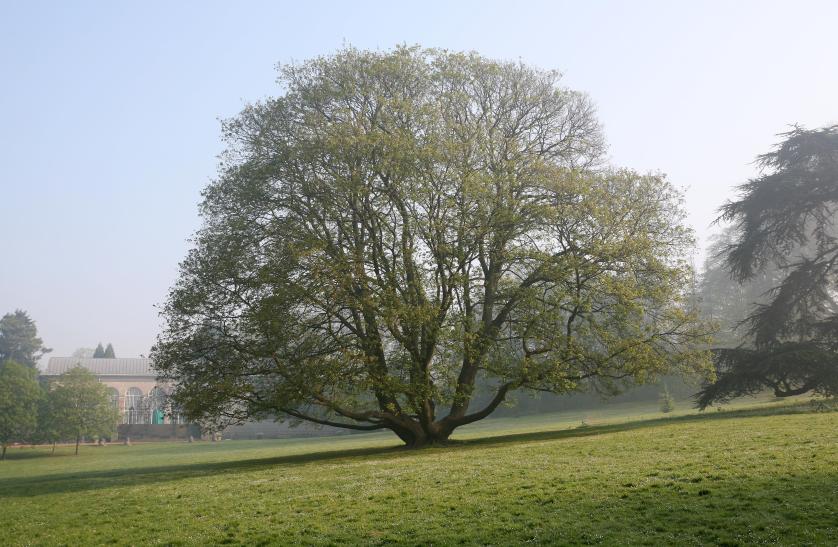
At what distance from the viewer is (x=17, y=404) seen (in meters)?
66.5

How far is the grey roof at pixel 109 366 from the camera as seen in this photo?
11688 cm

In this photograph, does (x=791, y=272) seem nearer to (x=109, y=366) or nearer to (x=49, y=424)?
(x=49, y=424)

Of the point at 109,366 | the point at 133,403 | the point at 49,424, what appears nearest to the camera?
the point at 49,424

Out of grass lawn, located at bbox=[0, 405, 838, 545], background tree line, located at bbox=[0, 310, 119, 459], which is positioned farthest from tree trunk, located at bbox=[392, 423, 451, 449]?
background tree line, located at bbox=[0, 310, 119, 459]

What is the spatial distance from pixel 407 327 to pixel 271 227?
667 centimetres

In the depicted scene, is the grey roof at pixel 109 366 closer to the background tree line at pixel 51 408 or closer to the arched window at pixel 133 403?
the arched window at pixel 133 403

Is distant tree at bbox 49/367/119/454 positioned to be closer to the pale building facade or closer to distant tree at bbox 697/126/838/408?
the pale building facade

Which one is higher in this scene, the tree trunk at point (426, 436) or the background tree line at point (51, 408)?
the background tree line at point (51, 408)

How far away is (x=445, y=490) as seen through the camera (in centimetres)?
1622

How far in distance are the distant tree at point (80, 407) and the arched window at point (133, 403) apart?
35.6 metres

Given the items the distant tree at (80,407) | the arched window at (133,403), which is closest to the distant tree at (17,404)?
the distant tree at (80,407)

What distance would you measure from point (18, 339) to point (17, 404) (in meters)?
71.8

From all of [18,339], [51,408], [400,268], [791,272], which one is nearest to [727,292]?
[791,272]

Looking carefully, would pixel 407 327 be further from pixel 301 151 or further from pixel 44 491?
pixel 44 491
